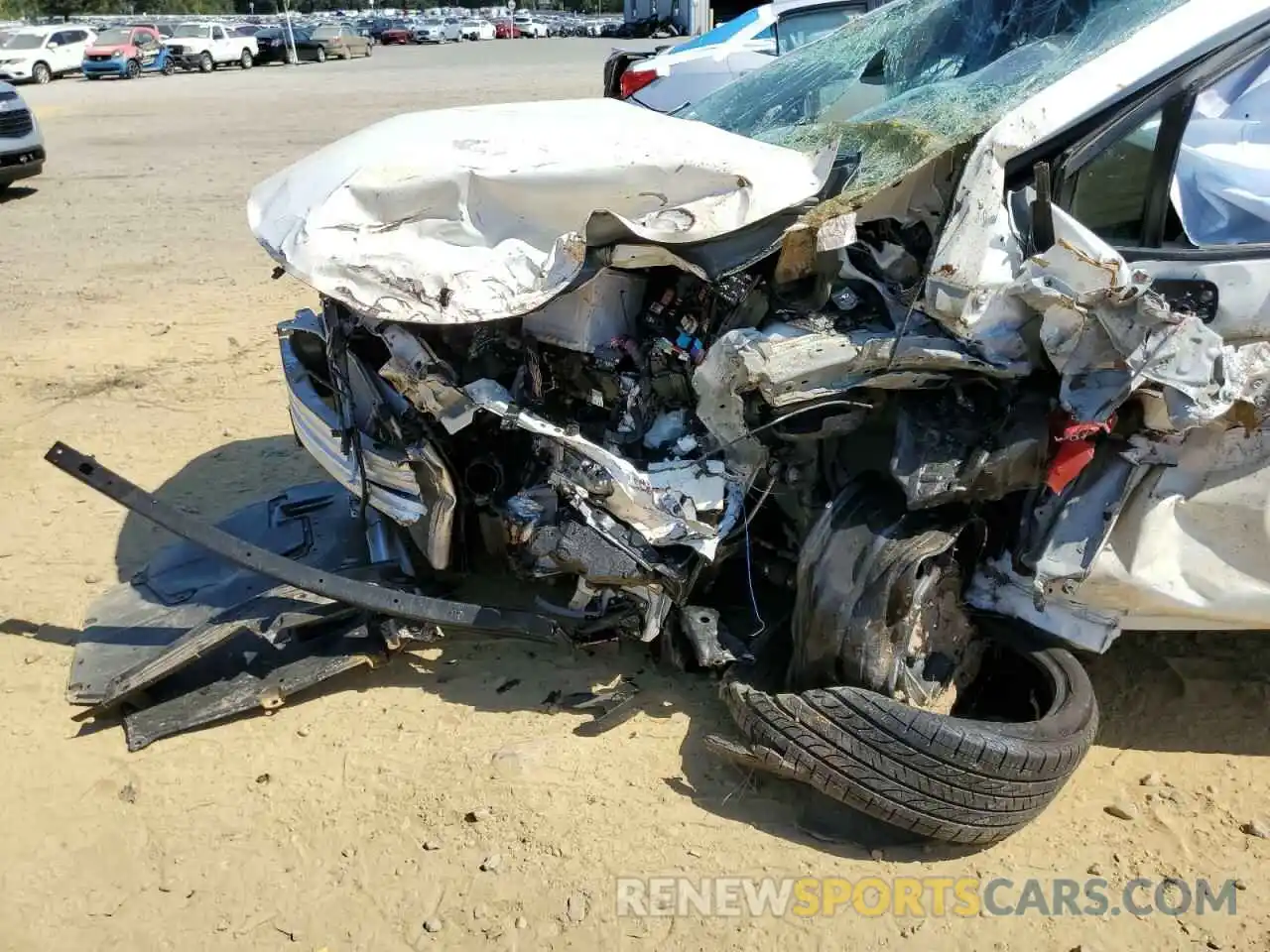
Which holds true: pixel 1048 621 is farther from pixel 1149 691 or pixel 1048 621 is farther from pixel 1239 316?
pixel 1239 316

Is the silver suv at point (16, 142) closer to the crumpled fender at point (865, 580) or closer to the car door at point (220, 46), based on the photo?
the crumpled fender at point (865, 580)

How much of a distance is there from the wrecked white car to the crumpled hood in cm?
1

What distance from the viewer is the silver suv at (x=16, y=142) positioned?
34.1 feet

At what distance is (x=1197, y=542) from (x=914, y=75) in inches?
69.3

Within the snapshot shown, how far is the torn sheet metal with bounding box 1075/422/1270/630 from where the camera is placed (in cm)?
252

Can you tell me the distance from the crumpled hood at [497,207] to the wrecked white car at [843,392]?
0.01 metres

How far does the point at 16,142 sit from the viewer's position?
10523 millimetres

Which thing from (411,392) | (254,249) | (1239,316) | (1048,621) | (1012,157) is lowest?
(254,249)

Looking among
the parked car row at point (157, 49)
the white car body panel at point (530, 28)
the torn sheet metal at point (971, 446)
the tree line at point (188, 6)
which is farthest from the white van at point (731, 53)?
the tree line at point (188, 6)

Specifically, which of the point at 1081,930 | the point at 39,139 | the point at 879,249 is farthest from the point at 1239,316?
the point at 39,139

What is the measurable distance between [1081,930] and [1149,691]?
0.98 m

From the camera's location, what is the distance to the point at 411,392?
2811 mm

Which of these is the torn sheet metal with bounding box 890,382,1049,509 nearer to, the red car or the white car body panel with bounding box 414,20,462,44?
the red car

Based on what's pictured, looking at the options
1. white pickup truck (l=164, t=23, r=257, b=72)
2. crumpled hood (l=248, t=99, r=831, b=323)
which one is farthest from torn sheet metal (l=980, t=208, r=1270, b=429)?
white pickup truck (l=164, t=23, r=257, b=72)
